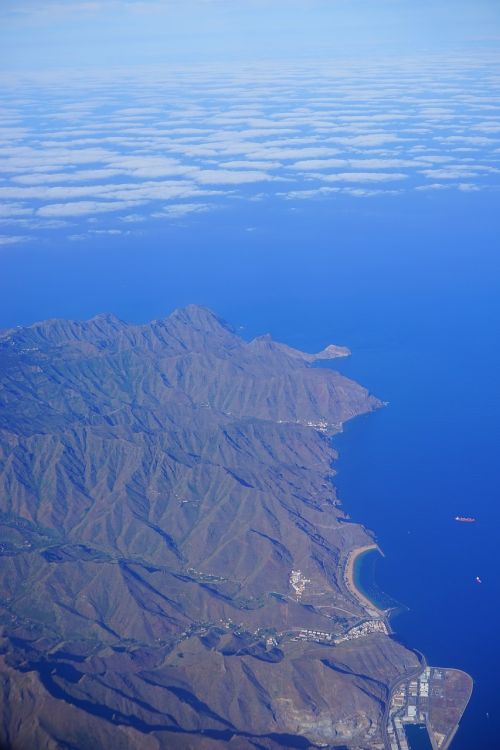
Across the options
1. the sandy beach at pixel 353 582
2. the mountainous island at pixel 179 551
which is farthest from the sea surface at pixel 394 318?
the mountainous island at pixel 179 551

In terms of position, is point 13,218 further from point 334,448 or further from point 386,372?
point 334,448

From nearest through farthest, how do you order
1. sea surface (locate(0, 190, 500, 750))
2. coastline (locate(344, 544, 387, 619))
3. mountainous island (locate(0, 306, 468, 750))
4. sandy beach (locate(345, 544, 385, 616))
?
mountainous island (locate(0, 306, 468, 750)) < coastline (locate(344, 544, 387, 619)) < sandy beach (locate(345, 544, 385, 616)) < sea surface (locate(0, 190, 500, 750))

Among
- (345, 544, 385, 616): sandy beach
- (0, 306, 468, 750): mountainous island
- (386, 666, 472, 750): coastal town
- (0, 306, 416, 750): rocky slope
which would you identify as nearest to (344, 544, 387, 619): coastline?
(345, 544, 385, 616): sandy beach

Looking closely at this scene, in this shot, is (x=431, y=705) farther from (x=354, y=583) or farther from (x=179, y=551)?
(x=179, y=551)

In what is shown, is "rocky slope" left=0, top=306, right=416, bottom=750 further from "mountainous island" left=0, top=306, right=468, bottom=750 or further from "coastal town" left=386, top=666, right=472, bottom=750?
"coastal town" left=386, top=666, right=472, bottom=750

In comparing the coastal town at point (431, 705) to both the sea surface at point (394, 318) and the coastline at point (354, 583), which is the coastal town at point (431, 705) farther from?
the coastline at point (354, 583)

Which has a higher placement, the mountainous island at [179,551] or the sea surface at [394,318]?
the mountainous island at [179,551]
